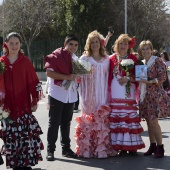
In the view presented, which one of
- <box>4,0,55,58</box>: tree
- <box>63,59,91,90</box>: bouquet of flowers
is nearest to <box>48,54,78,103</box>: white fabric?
<box>63,59,91,90</box>: bouquet of flowers

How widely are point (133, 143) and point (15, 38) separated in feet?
8.90

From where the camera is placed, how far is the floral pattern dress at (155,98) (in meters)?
7.27

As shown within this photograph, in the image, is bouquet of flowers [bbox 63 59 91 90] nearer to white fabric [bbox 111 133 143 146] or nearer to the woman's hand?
the woman's hand

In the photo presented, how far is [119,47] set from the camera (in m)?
7.43

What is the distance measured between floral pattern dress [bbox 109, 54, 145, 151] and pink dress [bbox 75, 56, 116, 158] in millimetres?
118

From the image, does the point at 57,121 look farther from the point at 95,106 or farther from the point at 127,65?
the point at 127,65

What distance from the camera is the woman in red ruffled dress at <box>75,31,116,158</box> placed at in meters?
7.29

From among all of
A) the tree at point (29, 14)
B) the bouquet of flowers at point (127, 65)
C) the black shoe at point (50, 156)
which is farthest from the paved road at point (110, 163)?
the tree at point (29, 14)

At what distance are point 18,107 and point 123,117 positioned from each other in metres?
2.02

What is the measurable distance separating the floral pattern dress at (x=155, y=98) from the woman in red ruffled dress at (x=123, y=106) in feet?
0.73

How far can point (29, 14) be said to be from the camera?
123ft

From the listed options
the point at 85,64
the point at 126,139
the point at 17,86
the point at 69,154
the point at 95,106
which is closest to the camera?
the point at 17,86

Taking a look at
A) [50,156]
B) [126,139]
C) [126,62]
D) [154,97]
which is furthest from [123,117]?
[50,156]

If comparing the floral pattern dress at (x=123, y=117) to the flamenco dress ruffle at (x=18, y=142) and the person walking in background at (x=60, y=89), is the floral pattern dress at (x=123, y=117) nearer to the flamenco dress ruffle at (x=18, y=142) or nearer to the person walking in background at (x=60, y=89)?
the person walking in background at (x=60, y=89)
